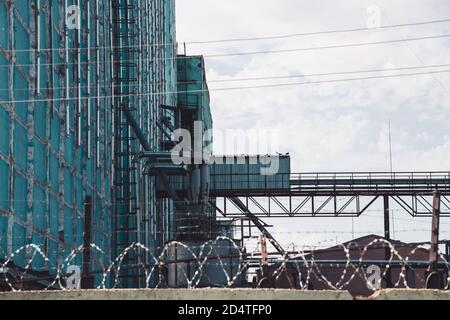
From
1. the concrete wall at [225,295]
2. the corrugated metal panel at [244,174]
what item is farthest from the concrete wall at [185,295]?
the corrugated metal panel at [244,174]

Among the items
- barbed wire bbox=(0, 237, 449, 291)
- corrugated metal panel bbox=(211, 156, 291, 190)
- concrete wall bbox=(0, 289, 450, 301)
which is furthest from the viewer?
corrugated metal panel bbox=(211, 156, 291, 190)

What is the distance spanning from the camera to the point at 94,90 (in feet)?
115

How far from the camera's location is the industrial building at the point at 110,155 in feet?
75.2

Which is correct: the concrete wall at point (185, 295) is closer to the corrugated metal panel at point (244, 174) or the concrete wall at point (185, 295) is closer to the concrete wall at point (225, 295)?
the concrete wall at point (225, 295)

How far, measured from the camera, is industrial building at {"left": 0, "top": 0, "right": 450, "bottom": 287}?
75.2 ft

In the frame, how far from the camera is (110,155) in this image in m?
40.2

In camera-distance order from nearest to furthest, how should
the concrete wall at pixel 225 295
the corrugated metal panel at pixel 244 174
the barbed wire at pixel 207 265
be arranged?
1. the concrete wall at pixel 225 295
2. the barbed wire at pixel 207 265
3. the corrugated metal panel at pixel 244 174

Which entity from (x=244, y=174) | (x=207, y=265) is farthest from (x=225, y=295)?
(x=244, y=174)

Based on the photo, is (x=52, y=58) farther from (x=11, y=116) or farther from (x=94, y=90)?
(x=94, y=90)

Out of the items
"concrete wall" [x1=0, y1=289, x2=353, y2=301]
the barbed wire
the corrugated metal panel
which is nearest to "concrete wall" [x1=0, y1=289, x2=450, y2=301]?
"concrete wall" [x1=0, y1=289, x2=353, y2=301]

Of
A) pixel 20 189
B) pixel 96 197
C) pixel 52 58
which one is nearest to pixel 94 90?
pixel 96 197

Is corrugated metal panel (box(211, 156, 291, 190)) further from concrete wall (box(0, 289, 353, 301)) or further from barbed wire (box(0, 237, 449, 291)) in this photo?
concrete wall (box(0, 289, 353, 301))
